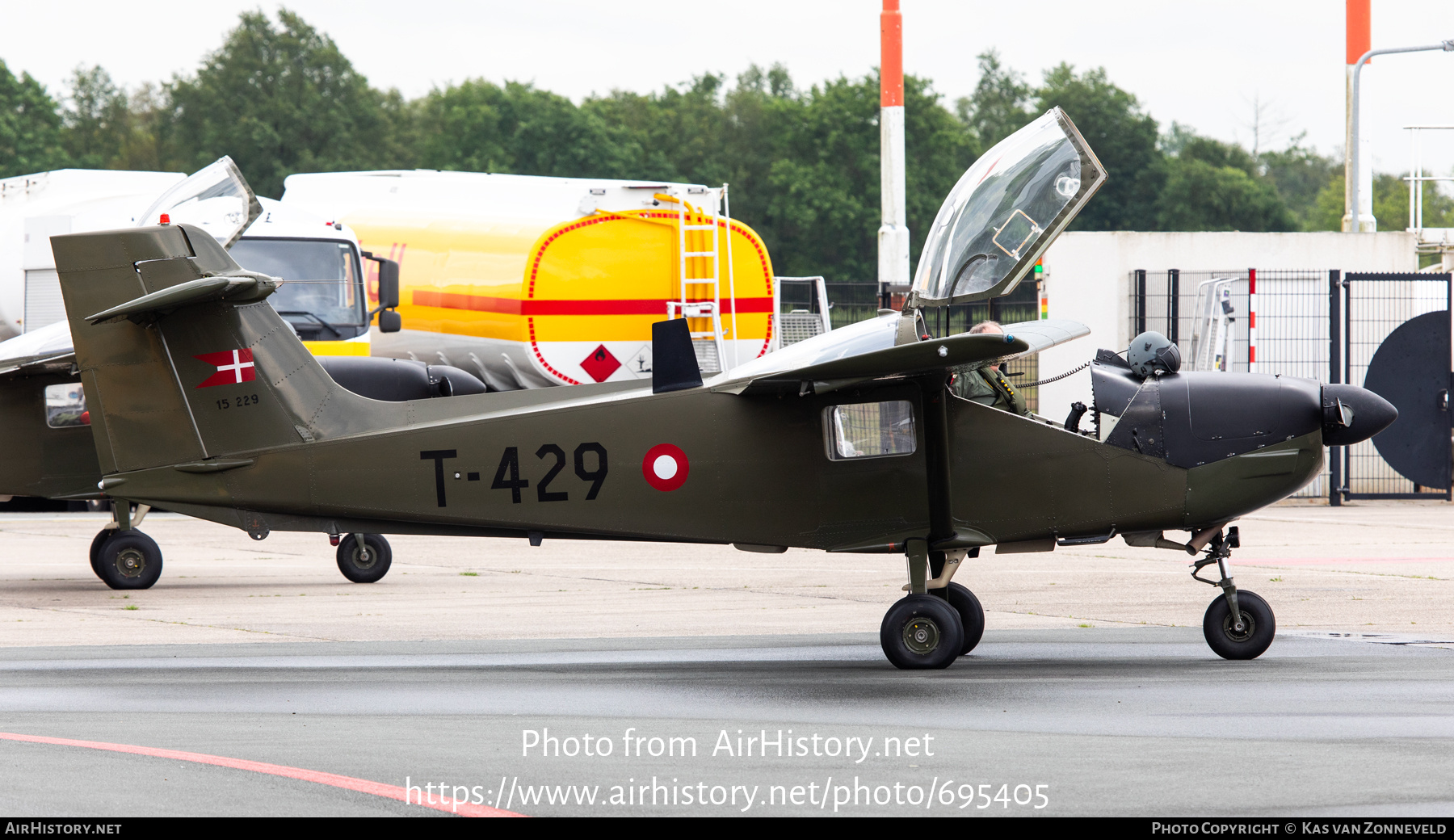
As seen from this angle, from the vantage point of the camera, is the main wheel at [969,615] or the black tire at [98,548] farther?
the black tire at [98,548]

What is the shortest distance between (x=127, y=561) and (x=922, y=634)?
24.1 feet

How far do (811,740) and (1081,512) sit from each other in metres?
2.58

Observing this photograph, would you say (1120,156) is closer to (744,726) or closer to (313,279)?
(313,279)

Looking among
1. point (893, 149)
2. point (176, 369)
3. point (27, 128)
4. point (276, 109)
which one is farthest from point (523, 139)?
point (176, 369)

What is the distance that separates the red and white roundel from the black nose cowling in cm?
359

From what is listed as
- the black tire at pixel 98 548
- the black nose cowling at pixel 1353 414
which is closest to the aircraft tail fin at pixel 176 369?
the black tire at pixel 98 548

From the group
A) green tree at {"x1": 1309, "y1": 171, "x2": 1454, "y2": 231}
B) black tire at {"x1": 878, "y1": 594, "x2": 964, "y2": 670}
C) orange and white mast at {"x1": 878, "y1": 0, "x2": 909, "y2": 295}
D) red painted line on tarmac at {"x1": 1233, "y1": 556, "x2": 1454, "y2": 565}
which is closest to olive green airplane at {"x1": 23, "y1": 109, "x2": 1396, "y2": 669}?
black tire at {"x1": 878, "y1": 594, "x2": 964, "y2": 670}

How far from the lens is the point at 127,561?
1230 cm

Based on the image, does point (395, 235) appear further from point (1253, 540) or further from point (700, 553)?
point (1253, 540)

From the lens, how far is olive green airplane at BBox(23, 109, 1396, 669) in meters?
8.20

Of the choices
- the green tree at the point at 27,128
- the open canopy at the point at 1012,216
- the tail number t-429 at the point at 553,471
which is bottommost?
the tail number t-429 at the point at 553,471

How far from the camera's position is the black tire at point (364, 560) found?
1288 cm

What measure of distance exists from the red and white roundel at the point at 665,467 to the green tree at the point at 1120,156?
79127 millimetres

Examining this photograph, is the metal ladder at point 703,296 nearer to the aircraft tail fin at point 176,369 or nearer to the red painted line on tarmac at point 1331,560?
the red painted line on tarmac at point 1331,560
